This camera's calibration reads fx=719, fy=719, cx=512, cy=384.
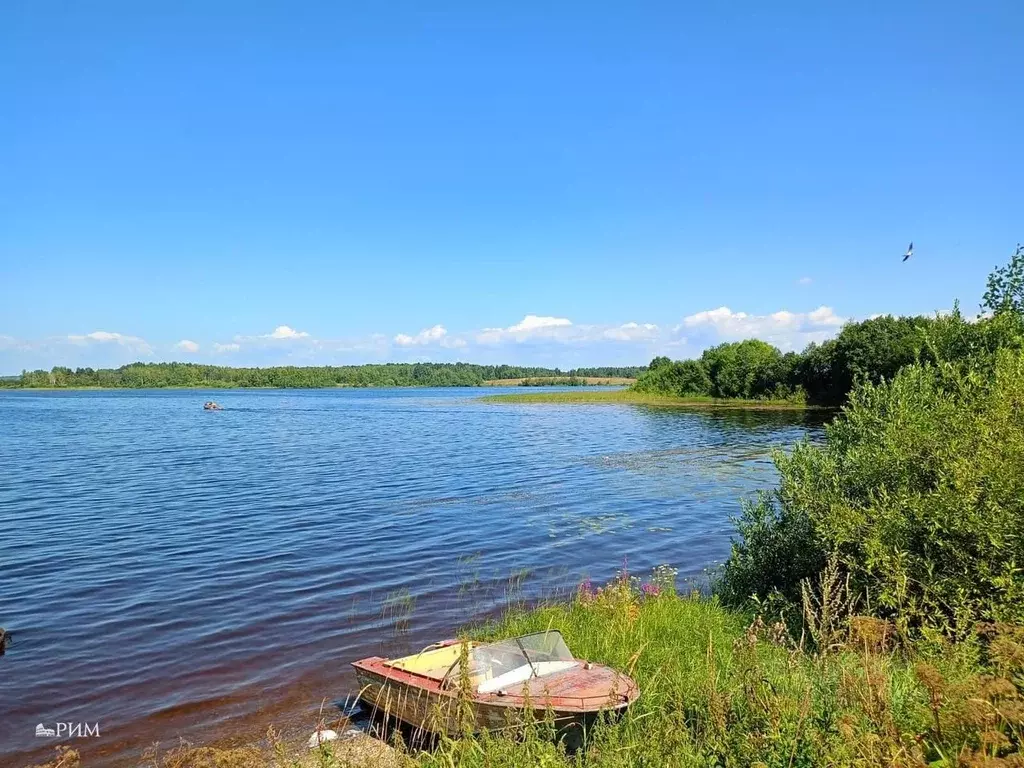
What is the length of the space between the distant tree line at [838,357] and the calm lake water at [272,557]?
7687mm

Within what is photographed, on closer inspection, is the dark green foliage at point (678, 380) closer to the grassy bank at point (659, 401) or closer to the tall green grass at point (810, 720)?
the grassy bank at point (659, 401)

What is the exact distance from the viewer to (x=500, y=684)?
835 cm

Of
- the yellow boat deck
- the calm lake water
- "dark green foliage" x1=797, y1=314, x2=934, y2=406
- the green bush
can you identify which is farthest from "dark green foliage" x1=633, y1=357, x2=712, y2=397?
the yellow boat deck

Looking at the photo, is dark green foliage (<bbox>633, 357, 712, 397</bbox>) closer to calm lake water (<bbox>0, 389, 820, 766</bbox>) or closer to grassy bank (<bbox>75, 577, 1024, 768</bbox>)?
calm lake water (<bbox>0, 389, 820, 766</bbox>)

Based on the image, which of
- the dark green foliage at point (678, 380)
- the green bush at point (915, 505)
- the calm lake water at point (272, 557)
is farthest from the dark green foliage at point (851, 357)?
the green bush at point (915, 505)

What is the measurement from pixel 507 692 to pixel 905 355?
227ft

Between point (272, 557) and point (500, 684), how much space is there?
38.1 ft

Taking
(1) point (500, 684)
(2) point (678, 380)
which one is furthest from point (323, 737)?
(2) point (678, 380)

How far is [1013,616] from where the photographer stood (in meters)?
7.95

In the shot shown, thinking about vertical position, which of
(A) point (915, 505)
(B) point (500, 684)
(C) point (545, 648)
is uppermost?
(A) point (915, 505)

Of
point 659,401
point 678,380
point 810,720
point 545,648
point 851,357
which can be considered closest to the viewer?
point 810,720

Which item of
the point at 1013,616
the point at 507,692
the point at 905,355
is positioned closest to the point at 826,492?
the point at 1013,616
